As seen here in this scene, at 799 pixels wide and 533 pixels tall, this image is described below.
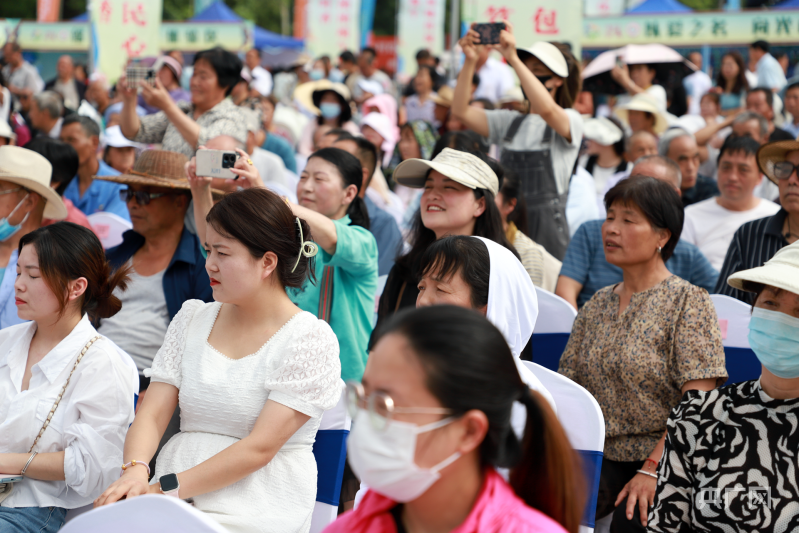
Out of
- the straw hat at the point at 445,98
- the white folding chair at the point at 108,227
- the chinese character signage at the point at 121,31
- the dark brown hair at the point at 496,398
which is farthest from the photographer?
the straw hat at the point at 445,98

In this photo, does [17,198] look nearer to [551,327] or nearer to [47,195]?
[47,195]

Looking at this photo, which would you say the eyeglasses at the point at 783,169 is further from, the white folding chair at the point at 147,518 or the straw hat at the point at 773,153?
the white folding chair at the point at 147,518

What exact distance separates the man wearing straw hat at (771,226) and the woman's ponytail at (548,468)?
7.40 ft

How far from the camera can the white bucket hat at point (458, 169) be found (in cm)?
319

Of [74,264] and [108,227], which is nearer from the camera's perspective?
[74,264]

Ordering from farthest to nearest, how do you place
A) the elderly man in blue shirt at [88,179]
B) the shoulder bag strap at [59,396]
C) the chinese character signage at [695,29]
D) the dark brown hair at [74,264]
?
the chinese character signage at [695,29] → the elderly man in blue shirt at [88,179] → the dark brown hair at [74,264] → the shoulder bag strap at [59,396]

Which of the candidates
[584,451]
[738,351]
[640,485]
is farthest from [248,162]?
[738,351]

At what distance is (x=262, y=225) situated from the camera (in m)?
2.29

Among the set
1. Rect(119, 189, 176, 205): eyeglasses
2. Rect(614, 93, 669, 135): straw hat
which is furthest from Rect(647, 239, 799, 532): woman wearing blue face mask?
Rect(614, 93, 669, 135): straw hat

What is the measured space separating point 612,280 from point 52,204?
2.67 meters

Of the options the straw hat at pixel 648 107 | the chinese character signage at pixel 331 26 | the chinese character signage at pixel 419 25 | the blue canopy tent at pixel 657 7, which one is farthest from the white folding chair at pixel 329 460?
the blue canopy tent at pixel 657 7

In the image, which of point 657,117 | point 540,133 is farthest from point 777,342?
point 657,117

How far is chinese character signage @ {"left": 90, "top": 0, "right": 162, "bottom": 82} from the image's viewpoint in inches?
312

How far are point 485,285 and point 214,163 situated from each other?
1.23 meters
